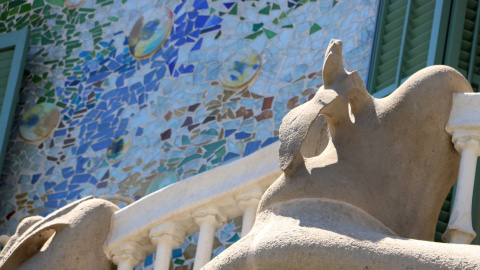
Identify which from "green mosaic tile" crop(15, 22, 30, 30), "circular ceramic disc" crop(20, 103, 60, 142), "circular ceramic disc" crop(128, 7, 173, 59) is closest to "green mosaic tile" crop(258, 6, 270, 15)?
"circular ceramic disc" crop(128, 7, 173, 59)

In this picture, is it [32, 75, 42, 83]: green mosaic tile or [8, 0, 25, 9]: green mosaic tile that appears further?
[8, 0, 25, 9]: green mosaic tile

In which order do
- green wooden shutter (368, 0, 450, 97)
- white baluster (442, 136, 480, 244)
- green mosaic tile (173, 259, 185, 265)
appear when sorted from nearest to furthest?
1. white baluster (442, 136, 480, 244)
2. green wooden shutter (368, 0, 450, 97)
3. green mosaic tile (173, 259, 185, 265)

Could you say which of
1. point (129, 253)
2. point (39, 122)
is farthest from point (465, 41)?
point (39, 122)

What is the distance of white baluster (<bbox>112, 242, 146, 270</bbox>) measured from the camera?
416cm

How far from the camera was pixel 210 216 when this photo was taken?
4.01m

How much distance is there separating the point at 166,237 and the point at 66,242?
0.33 m

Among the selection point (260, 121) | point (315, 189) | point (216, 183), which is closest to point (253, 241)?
point (315, 189)

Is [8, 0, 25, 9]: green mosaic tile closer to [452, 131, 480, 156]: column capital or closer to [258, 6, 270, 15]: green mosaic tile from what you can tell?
[258, 6, 270, 15]: green mosaic tile

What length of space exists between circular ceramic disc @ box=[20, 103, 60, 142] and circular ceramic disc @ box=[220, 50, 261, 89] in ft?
3.64

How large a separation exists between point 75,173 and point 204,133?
818 mm

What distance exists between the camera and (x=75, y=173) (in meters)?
6.51

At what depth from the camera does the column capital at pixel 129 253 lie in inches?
Answer: 164

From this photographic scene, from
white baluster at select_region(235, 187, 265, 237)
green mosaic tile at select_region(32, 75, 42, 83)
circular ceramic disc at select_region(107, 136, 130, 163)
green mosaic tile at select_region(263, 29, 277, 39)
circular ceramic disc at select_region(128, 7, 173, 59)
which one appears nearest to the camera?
white baluster at select_region(235, 187, 265, 237)

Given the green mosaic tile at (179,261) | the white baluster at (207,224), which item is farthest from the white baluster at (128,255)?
the green mosaic tile at (179,261)
